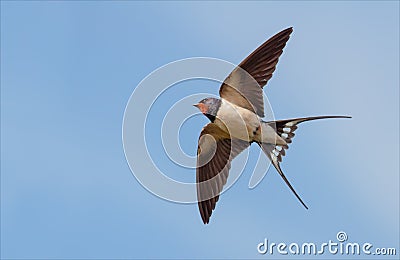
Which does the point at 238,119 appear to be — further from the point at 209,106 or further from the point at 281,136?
the point at 281,136

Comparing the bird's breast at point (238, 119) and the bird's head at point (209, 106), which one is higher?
the bird's head at point (209, 106)

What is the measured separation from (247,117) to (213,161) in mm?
905

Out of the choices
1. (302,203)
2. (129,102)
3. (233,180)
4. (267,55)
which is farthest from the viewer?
(233,180)

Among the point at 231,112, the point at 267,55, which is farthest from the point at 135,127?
the point at 267,55

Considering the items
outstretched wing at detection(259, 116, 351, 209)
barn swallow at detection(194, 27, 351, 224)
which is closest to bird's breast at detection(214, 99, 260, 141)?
barn swallow at detection(194, 27, 351, 224)

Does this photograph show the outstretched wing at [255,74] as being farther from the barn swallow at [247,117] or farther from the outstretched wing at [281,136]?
the outstretched wing at [281,136]

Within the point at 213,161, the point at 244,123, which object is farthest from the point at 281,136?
the point at 213,161

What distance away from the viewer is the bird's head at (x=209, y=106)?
22.8 feet

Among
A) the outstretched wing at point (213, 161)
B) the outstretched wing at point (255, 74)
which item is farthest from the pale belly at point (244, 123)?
the outstretched wing at point (213, 161)

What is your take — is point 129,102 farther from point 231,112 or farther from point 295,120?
point 295,120

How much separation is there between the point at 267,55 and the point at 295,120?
74 centimetres

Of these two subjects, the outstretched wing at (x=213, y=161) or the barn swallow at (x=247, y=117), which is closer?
the barn swallow at (x=247, y=117)

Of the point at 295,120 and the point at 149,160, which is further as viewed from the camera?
the point at 295,120

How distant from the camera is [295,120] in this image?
6.89 m
